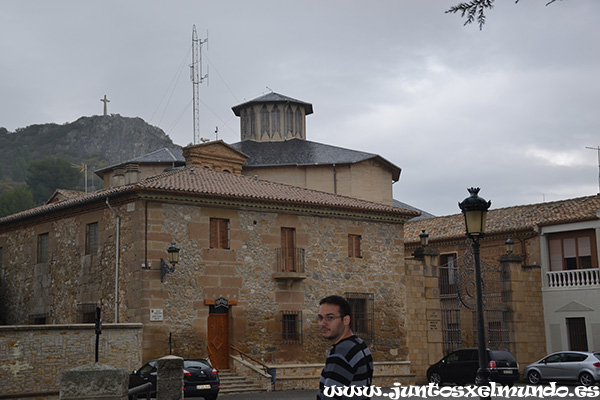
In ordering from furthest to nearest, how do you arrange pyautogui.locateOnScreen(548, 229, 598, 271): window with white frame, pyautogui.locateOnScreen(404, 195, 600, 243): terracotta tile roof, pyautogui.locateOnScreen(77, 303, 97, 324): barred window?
pyautogui.locateOnScreen(404, 195, 600, 243): terracotta tile roof, pyautogui.locateOnScreen(548, 229, 598, 271): window with white frame, pyautogui.locateOnScreen(77, 303, 97, 324): barred window

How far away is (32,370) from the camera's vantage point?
2297 centimetres

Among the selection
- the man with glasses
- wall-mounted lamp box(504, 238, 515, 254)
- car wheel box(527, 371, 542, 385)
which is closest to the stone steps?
car wheel box(527, 371, 542, 385)

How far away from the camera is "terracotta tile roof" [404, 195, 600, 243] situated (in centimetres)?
3419

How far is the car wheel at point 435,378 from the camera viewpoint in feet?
95.9

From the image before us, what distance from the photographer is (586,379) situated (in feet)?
89.6

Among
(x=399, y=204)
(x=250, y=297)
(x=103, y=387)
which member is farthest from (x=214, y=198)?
(x=399, y=204)

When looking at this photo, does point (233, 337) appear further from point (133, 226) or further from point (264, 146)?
point (264, 146)

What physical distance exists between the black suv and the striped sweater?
2119 cm

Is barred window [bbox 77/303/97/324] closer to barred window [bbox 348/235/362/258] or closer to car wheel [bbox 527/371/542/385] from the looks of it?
barred window [bbox 348/235/362/258]

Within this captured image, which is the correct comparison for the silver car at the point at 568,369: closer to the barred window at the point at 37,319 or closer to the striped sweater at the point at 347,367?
the barred window at the point at 37,319

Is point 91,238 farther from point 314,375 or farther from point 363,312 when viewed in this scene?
point 363,312

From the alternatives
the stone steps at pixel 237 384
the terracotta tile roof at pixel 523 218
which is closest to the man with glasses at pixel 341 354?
the stone steps at pixel 237 384

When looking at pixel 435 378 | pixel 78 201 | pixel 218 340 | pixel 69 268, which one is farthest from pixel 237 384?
pixel 78 201

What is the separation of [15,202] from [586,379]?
7279 centimetres
